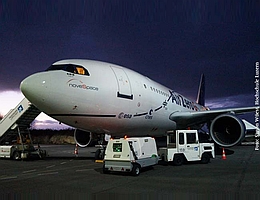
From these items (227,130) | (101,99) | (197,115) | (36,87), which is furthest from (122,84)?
(227,130)

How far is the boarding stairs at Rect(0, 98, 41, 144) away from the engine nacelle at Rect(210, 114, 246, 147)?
10.3 meters

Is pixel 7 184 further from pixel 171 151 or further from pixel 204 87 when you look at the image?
pixel 204 87

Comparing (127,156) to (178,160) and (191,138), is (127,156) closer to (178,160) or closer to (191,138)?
(178,160)

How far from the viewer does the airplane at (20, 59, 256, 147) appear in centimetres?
1077

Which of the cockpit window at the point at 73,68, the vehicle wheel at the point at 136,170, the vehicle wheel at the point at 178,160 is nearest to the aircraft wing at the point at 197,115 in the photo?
the vehicle wheel at the point at 178,160

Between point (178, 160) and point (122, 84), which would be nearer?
point (122, 84)

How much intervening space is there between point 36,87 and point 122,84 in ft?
11.8

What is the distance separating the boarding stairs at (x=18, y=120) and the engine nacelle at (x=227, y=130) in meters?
10.3

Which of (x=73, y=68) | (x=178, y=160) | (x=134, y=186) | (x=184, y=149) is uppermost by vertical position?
(x=73, y=68)

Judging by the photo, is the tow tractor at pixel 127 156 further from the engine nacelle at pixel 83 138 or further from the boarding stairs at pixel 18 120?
the boarding stairs at pixel 18 120

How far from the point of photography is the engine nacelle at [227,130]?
595 inches

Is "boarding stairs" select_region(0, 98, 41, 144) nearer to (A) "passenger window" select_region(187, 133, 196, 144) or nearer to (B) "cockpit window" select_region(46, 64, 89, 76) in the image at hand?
(B) "cockpit window" select_region(46, 64, 89, 76)

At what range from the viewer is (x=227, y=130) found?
16.3 m

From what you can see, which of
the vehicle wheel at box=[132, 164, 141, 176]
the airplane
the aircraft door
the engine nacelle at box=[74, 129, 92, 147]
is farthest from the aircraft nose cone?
the engine nacelle at box=[74, 129, 92, 147]
